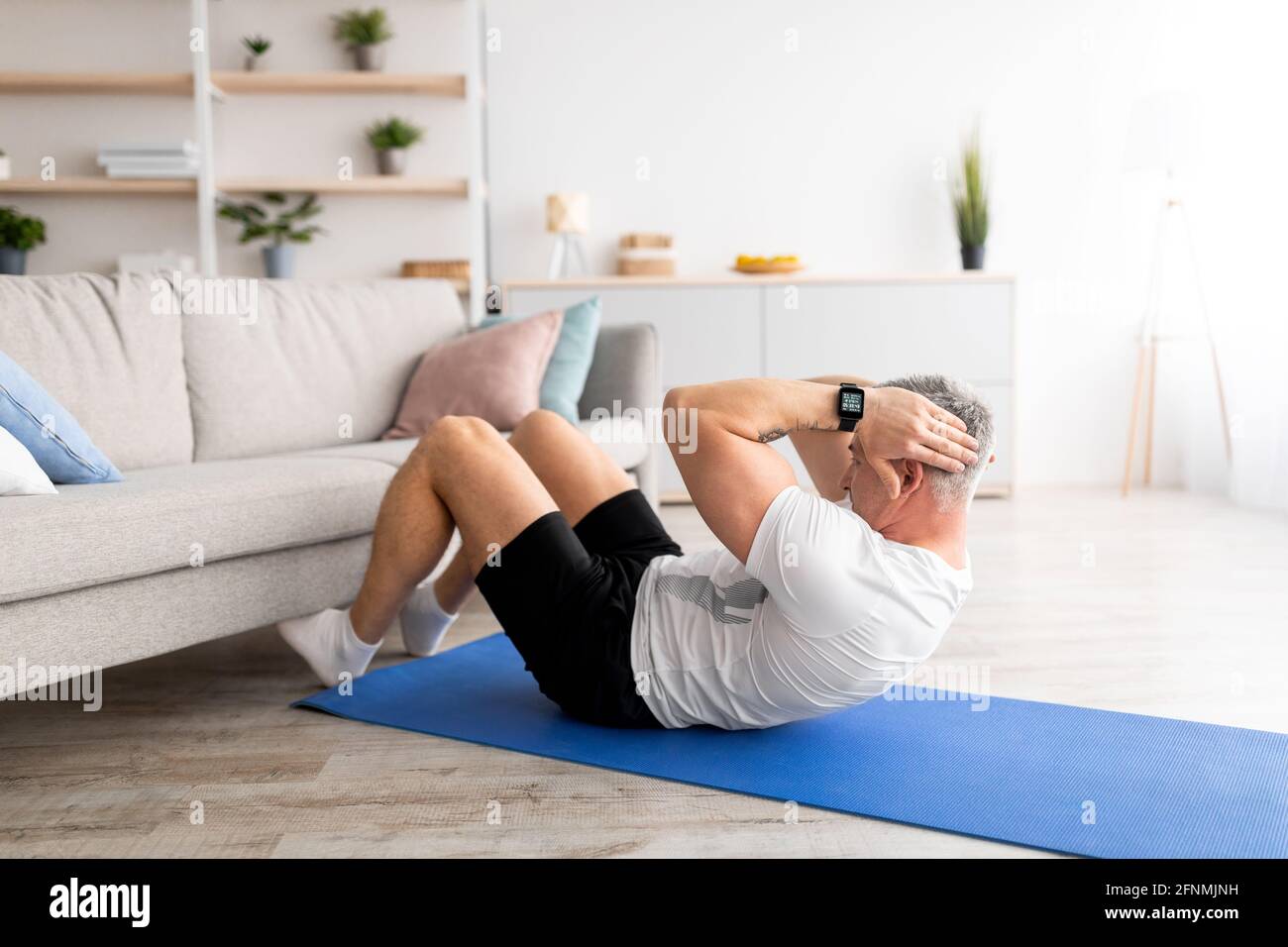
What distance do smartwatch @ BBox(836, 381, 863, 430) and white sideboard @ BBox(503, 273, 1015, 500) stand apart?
340 centimetres

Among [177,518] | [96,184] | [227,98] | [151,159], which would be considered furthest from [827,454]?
[227,98]

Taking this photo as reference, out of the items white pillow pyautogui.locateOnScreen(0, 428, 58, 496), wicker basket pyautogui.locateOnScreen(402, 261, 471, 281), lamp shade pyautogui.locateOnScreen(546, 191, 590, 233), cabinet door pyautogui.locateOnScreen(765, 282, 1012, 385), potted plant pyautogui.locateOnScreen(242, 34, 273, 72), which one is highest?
potted plant pyautogui.locateOnScreen(242, 34, 273, 72)

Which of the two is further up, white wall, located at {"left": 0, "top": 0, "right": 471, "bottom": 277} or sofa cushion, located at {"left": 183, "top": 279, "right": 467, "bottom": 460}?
white wall, located at {"left": 0, "top": 0, "right": 471, "bottom": 277}

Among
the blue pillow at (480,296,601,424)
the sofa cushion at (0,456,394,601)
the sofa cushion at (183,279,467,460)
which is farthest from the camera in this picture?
the blue pillow at (480,296,601,424)

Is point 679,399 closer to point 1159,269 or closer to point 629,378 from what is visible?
point 629,378

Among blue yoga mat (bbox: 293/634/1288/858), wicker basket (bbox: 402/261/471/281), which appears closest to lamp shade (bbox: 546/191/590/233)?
wicker basket (bbox: 402/261/471/281)

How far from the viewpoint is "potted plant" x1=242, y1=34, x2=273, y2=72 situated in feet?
16.1

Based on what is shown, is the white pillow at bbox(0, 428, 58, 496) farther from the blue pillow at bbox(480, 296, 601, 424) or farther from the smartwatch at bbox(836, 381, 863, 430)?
the blue pillow at bbox(480, 296, 601, 424)

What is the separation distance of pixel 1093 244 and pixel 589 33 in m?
2.67

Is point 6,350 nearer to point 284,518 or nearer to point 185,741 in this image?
point 284,518

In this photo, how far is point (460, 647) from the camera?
2.47 m

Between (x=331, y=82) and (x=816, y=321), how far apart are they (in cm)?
246

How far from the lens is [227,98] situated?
508 centimetres
